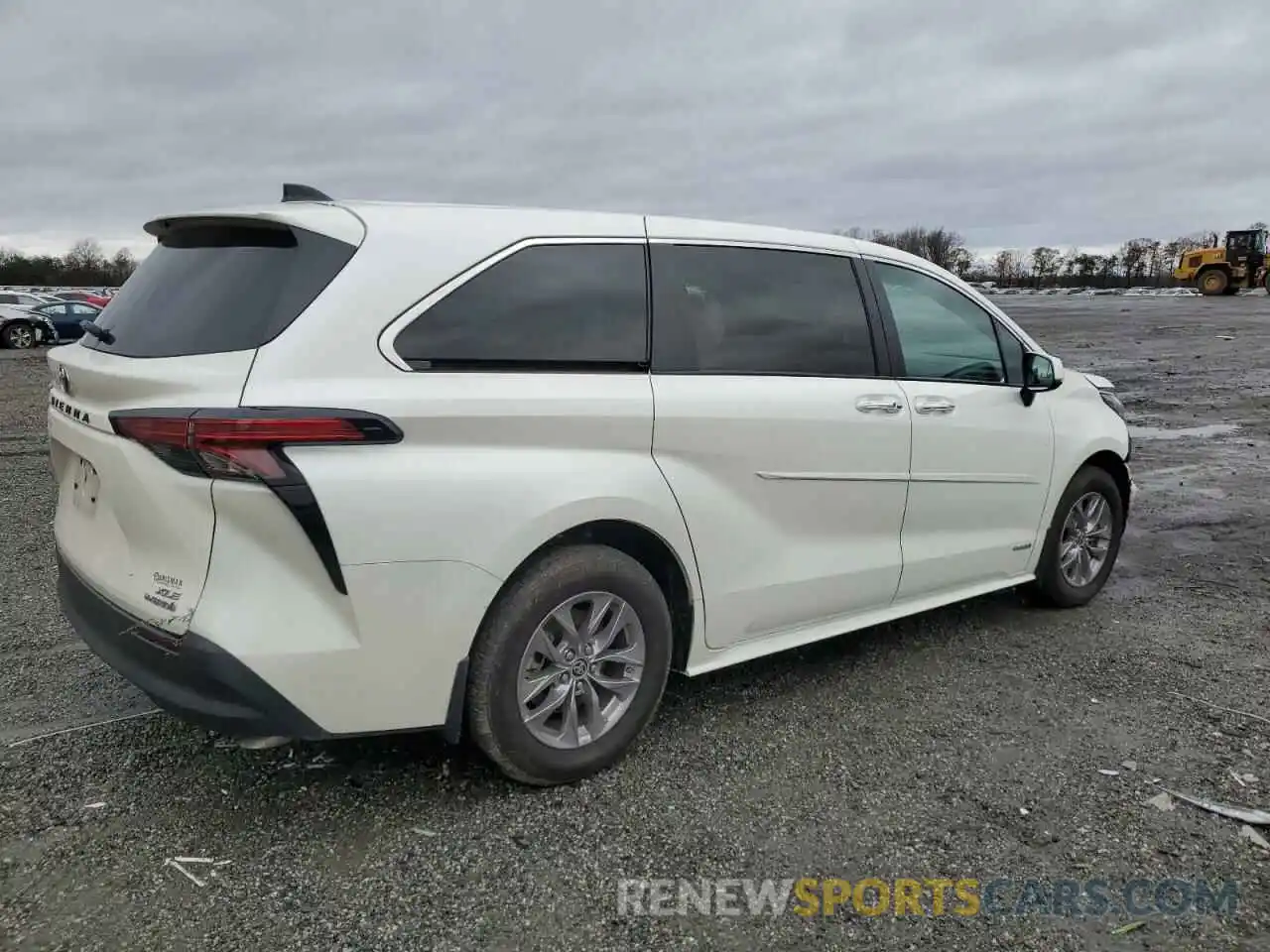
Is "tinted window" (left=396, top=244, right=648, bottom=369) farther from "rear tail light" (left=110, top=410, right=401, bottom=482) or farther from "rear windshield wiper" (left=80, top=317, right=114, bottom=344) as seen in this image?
"rear windshield wiper" (left=80, top=317, right=114, bottom=344)

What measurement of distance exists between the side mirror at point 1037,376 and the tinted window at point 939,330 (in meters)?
0.15

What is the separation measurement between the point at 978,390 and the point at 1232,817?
1986 millimetres

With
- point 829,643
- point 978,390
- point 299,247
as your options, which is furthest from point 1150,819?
point 299,247

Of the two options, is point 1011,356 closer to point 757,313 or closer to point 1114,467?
point 1114,467

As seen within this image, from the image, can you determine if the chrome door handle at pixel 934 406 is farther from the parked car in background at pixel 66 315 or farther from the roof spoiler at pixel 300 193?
the parked car in background at pixel 66 315

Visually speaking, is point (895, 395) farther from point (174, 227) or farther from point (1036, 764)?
point (174, 227)

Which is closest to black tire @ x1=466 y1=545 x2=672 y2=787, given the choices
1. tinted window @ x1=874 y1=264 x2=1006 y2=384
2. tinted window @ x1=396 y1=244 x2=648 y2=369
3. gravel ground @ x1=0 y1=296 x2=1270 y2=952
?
gravel ground @ x1=0 y1=296 x2=1270 y2=952

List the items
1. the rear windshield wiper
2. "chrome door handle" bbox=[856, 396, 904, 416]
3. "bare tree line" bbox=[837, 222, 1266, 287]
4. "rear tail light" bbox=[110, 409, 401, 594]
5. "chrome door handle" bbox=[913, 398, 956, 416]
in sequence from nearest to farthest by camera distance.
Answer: "rear tail light" bbox=[110, 409, 401, 594] < the rear windshield wiper < "chrome door handle" bbox=[856, 396, 904, 416] < "chrome door handle" bbox=[913, 398, 956, 416] < "bare tree line" bbox=[837, 222, 1266, 287]

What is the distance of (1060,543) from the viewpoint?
492cm

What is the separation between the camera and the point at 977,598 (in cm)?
527

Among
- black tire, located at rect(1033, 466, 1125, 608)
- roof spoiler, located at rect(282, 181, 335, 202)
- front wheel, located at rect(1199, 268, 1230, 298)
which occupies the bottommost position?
black tire, located at rect(1033, 466, 1125, 608)

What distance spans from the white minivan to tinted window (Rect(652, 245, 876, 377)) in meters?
0.01

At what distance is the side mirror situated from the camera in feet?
→ 15.1

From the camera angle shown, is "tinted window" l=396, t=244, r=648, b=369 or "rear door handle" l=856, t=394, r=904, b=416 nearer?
"tinted window" l=396, t=244, r=648, b=369
